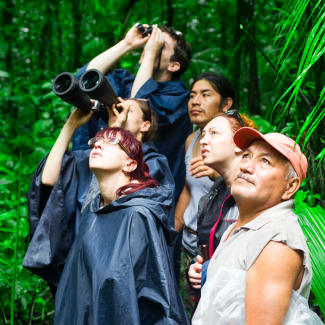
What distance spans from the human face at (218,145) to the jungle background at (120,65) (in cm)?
24

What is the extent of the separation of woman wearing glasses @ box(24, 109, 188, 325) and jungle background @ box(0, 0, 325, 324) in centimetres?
24

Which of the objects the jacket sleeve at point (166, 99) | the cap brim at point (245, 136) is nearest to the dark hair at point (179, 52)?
the jacket sleeve at point (166, 99)

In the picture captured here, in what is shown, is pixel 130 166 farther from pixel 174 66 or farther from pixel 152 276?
pixel 174 66

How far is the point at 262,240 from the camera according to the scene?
1.44 meters

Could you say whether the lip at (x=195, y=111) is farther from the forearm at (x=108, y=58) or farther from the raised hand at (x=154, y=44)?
the forearm at (x=108, y=58)

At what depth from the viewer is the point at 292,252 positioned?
1.42 m

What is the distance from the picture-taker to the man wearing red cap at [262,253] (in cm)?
138

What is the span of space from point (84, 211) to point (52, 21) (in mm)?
3974

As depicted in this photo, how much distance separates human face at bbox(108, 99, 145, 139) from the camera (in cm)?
281

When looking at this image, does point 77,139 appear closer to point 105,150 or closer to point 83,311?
point 105,150

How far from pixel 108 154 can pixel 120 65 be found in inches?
79.9

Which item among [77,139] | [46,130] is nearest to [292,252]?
[77,139]

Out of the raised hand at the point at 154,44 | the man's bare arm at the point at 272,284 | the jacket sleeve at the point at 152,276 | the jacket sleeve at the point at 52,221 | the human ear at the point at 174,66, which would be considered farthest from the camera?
the human ear at the point at 174,66

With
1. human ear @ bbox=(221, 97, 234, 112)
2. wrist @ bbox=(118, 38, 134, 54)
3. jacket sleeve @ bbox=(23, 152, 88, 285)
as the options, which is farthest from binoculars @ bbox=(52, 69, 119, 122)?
human ear @ bbox=(221, 97, 234, 112)
